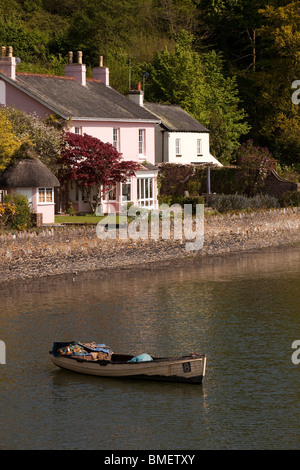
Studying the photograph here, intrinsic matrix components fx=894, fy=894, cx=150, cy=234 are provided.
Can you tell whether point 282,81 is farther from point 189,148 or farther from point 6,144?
point 6,144

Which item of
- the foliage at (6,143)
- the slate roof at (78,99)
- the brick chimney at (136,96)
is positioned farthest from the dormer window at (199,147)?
the foliage at (6,143)

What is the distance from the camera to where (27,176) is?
50531mm

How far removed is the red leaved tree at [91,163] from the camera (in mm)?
56844

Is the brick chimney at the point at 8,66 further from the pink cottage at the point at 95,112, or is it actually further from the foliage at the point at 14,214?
the foliage at the point at 14,214

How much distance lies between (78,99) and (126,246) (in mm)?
16434

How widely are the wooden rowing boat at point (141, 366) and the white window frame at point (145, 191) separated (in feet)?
119

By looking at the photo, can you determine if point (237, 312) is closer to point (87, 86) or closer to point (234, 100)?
point (87, 86)

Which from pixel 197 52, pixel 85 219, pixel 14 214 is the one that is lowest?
pixel 85 219

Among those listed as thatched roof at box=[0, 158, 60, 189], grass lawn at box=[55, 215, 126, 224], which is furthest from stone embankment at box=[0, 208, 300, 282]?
thatched roof at box=[0, 158, 60, 189]

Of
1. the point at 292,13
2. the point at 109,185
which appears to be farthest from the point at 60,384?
the point at 292,13

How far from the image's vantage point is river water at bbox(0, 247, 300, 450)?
894 inches

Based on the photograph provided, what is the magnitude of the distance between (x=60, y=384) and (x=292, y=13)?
5898 centimetres

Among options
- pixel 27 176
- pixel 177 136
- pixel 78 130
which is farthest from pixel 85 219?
pixel 177 136

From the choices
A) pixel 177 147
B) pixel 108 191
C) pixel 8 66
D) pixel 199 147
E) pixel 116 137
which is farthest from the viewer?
pixel 199 147
